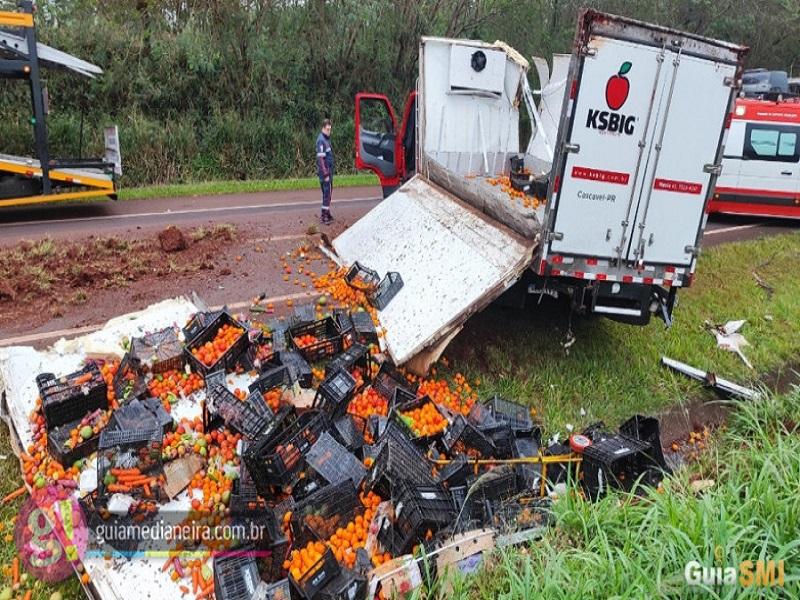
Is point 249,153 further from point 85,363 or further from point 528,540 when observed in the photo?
point 528,540

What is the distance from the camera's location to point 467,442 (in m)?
4.75

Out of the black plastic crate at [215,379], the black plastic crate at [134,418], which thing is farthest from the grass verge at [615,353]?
the black plastic crate at [134,418]

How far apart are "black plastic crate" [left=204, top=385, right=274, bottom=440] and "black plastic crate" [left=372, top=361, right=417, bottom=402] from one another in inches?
47.6

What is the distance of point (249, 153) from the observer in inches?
666

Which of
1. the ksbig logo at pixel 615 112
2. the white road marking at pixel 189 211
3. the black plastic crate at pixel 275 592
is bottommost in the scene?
the white road marking at pixel 189 211

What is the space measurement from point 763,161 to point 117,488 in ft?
44.6

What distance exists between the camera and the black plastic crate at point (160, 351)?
514cm

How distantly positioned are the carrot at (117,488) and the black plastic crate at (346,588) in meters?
1.53

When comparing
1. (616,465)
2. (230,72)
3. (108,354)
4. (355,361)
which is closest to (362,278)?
(355,361)

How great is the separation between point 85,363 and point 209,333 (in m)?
1.10

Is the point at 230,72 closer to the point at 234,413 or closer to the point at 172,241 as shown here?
the point at 172,241

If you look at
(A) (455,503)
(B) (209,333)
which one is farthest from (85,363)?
(A) (455,503)

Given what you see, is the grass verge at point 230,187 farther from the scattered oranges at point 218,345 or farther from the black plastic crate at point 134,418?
the black plastic crate at point 134,418

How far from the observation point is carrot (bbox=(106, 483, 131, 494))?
380 centimetres
